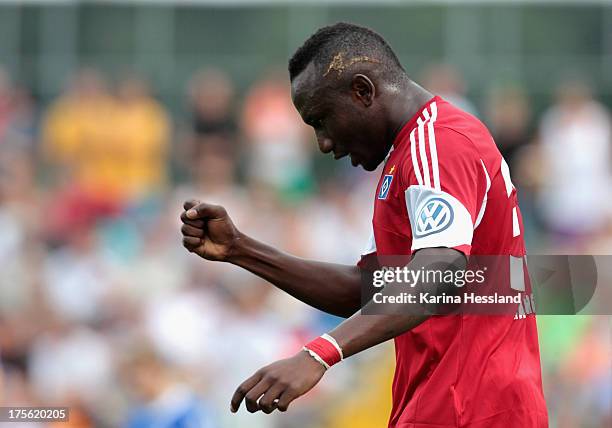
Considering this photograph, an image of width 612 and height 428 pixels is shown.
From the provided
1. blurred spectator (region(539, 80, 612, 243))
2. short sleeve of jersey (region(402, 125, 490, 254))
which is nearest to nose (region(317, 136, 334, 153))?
short sleeve of jersey (region(402, 125, 490, 254))

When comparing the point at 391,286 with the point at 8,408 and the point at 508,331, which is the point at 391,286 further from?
the point at 8,408

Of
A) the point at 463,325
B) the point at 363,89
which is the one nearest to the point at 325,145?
the point at 363,89

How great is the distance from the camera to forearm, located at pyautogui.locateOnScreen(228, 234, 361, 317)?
536 centimetres

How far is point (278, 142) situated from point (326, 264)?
9.56 metres

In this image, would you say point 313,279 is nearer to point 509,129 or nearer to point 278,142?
point 509,129

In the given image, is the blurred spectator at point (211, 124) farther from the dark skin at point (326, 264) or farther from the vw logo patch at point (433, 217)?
the vw logo patch at point (433, 217)

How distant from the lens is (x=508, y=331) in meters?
4.80

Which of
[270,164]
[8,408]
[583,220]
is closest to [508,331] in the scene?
[8,408]

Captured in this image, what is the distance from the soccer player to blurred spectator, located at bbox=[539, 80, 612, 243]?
8.19 m

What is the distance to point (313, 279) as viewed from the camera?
5.42 metres

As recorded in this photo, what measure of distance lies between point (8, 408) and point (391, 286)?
3.65 metres

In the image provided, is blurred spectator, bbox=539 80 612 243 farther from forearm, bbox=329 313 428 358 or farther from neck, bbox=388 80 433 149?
forearm, bbox=329 313 428 358

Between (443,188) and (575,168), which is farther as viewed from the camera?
(575,168)

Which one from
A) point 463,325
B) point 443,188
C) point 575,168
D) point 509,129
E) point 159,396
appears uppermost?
point 509,129
